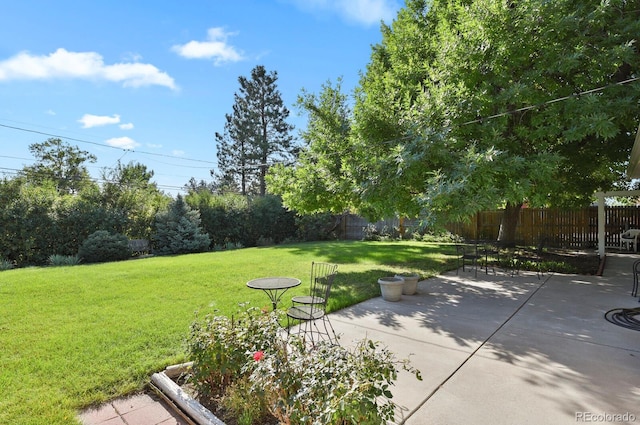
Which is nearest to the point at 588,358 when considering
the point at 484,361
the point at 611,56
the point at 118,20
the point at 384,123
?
the point at 484,361

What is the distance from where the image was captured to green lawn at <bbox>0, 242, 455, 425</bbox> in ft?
8.48

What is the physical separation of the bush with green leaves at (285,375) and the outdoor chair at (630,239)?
44.7 ft

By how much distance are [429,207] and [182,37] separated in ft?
26.9

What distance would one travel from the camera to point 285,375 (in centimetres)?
199

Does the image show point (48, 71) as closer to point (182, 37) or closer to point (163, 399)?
point (182, 37)

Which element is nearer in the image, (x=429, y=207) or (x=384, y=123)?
(x=429, y=207)

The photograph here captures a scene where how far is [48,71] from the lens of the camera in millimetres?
10461

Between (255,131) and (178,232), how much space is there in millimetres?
13258

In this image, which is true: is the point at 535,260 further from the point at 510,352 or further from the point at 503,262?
the point at 510,352

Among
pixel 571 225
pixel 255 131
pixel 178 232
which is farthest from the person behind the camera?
pixel 255 131

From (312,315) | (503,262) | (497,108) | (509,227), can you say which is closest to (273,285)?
(312,315)

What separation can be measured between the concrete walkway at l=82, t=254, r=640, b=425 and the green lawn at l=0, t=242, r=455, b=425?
1.57ft

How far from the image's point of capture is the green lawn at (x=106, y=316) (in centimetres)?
259

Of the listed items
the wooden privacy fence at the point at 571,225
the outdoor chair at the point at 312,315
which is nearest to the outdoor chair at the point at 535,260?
the wooden privacy fence at the point at 571,225
